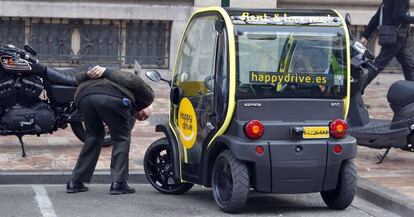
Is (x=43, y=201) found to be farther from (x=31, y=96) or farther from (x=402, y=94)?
(x=402, y=94)

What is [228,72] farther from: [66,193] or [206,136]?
[66,193]

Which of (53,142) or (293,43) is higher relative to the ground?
(293,43)

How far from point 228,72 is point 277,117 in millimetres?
600

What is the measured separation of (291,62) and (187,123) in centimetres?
126

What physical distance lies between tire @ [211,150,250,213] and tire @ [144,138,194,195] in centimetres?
89

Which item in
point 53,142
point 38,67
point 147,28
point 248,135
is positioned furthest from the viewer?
point 147,28

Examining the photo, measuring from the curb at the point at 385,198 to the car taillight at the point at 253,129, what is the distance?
1.61 metres

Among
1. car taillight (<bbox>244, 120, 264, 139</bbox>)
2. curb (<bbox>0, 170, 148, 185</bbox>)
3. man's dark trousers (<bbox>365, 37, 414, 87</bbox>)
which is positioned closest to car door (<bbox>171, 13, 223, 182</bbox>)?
car taillight (<bbox>244, 120, 264, 139</bbox>)

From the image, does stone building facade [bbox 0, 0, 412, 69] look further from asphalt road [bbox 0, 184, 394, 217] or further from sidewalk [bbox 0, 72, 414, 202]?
asphalt road [bbox 0, 184, 394, 217]

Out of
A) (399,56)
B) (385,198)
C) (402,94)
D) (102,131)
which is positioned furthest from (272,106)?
(399,56)

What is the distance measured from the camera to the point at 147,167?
9305 millimetres

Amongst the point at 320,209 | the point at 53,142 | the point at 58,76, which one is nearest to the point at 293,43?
the point at 320,209

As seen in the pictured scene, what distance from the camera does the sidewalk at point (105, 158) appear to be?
387 inches

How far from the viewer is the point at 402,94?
1037cm
